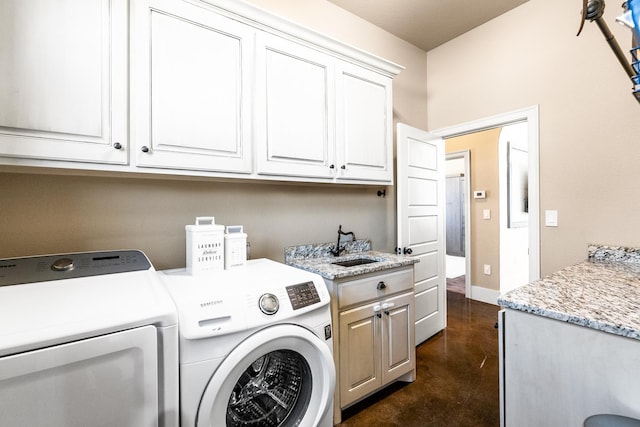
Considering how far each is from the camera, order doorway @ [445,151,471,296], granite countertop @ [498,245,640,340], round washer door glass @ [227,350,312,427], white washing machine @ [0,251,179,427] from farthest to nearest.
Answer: doorway @ [445,151,471,296] → round washer door glass @ [227,350,312,427] → granite countertop @ [498,245,640,340] → white washing machine @ [0,251,179,427]

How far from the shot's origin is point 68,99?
44.0 inches

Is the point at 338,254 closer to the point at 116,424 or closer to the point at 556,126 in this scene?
the point at 116,424

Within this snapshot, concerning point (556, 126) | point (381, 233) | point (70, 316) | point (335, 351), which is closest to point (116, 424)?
point (70, 316)

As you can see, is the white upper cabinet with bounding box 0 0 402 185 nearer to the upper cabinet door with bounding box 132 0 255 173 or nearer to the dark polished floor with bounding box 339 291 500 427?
the upper cabinet door with bounding box 132 0 255 173

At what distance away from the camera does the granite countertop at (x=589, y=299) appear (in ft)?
2.73

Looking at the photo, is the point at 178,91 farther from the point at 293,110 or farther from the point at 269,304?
the point at 269,304

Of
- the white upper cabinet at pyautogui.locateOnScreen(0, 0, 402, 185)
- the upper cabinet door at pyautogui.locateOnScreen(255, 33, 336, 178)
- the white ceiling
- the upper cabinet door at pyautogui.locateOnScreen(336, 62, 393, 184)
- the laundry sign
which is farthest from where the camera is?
the white ceiling

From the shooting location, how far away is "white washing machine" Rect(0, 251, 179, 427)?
667 millimetres

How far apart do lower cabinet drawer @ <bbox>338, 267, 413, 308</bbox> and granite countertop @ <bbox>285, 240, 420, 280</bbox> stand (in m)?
0.06

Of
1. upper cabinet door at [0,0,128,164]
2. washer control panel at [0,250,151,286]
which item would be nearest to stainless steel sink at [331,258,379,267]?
washer control panel at [0,250,151,286]

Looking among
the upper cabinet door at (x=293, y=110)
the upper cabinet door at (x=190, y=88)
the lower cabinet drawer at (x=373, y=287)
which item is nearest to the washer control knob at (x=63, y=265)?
the upper cabinet door at (x=190, y=88)

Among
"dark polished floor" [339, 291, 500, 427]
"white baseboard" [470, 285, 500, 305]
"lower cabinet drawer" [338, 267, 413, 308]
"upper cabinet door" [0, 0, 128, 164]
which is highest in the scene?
"upper cabinet door" [0, 0, 128, 164]

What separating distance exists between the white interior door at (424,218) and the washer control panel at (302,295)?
129 centimetres

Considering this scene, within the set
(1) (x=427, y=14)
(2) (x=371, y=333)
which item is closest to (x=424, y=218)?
(2) (x=371, y=333)
